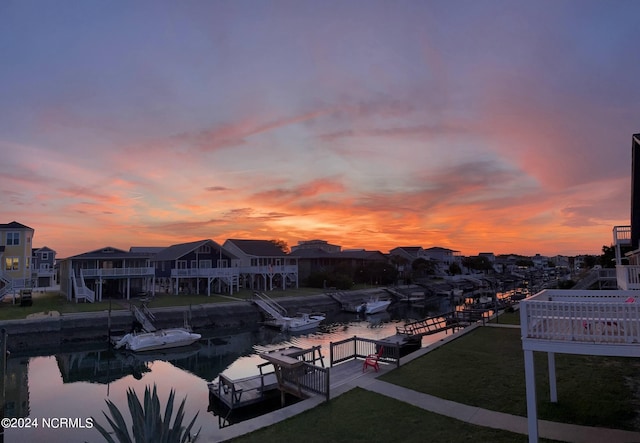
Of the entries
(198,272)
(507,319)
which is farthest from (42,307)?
(507,319)

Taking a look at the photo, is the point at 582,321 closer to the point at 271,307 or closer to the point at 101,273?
the point at 271,307

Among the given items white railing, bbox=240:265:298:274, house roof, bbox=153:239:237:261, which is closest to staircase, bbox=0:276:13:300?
house roof, bbox=153:239:237:261

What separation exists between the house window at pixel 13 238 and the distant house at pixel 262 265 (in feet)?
99.7

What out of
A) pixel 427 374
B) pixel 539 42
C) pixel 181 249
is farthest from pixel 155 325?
pixel 539 42

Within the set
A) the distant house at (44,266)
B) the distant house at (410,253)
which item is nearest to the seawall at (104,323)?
the distant house at (44,266)

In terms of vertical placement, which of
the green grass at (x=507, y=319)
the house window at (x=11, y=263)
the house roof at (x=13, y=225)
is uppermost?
the house roof at (x=13, y=225)

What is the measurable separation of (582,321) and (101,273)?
170 ft

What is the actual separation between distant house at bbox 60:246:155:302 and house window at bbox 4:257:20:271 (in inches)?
203

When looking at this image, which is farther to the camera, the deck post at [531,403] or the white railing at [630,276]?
the white railing at [630,276]

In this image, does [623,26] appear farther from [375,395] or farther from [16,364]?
[16,364]

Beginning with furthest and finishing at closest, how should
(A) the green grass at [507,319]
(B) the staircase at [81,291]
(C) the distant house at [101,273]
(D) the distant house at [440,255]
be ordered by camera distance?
(D) the distant house at [440,255] < (C) the distant house at [101,273] < (B) the staircase at [81,291] < (A) the green grass at [507,319]

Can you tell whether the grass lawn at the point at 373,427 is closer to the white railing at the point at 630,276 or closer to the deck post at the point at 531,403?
the deck post at the point at 531,403

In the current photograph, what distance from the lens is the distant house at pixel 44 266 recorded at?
73.2 metres

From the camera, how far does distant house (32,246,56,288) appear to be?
7319 cm
